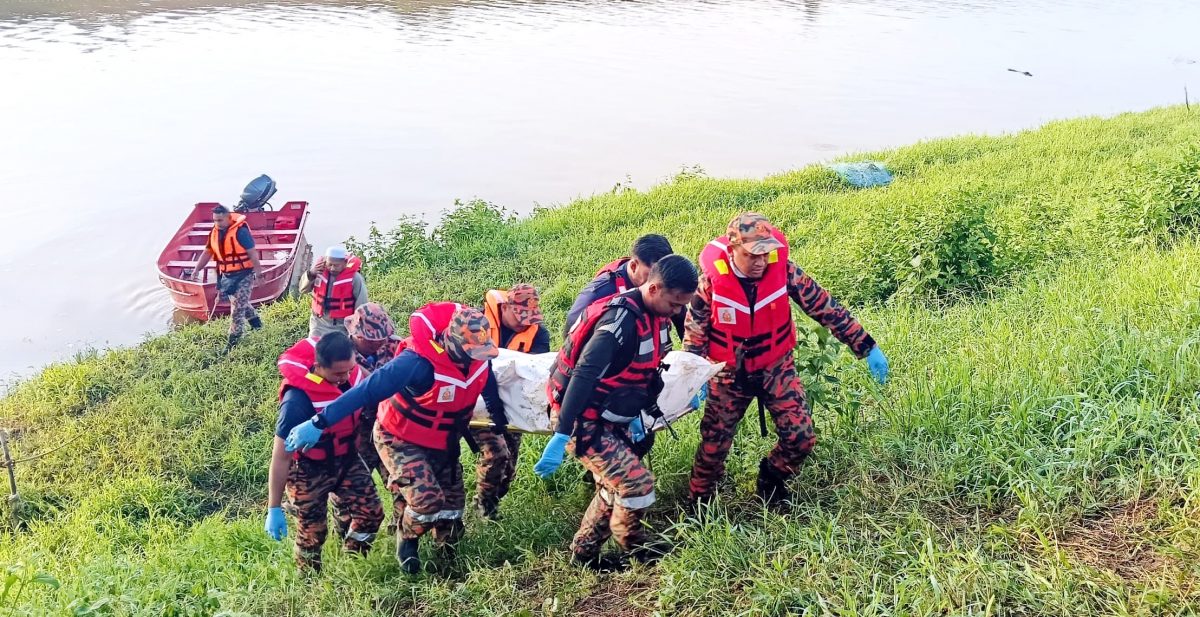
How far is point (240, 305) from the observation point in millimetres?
9500

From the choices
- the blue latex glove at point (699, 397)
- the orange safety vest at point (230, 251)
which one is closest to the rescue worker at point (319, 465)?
the blue latex glove at point (699, 397)

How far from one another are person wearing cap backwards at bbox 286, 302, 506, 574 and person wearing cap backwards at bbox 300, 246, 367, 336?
272cm

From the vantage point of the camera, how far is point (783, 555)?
12.1 ft

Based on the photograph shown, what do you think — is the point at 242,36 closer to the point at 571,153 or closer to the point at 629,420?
the point at 571,153

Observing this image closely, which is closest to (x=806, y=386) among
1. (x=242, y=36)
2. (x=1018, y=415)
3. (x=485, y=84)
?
(x=1018, y=415)

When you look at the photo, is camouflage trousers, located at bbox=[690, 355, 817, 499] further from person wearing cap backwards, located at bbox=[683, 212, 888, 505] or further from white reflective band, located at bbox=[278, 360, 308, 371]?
white reflective band, located at bbox=[278, 360, 308, 371]

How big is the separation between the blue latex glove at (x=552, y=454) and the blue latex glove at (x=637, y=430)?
42cm

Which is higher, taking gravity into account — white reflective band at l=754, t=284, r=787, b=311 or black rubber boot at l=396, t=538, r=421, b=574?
white reflective band at l=754, t=284, r=787, b=311

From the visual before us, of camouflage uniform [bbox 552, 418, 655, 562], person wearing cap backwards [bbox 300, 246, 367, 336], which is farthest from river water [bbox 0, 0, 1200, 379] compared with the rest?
camouflage uniform [bbox 552, 418, 655, 562]

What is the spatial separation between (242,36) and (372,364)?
90.4 feet

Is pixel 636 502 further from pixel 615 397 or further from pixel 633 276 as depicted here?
pixel 633 276

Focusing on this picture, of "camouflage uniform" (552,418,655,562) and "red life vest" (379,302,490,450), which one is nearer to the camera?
"camouflage uniform" (552,418,655,562)

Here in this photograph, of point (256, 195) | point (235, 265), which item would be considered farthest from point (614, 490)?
point (256, 195)

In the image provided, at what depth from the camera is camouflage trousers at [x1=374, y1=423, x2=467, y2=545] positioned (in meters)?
4.41
